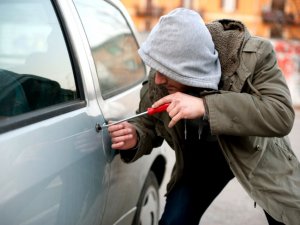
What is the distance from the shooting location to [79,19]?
2240mm

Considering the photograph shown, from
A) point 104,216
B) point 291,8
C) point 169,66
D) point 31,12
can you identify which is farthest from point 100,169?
point 291,8

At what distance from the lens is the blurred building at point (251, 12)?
30156 mm

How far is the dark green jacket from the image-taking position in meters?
1.81

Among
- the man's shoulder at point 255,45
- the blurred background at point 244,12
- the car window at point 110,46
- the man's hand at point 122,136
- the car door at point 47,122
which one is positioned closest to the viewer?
the car door at point 47,122

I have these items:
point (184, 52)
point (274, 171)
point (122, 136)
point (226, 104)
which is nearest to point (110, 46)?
point (122, 136)

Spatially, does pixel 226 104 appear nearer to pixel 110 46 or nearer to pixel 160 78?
pixel 160 78

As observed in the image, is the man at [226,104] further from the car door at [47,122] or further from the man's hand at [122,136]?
the car door at [47,122]

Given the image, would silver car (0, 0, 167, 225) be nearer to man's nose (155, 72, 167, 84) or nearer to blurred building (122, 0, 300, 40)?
man's nose (155, 72, 167, 84)

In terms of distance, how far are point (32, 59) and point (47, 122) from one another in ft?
1.15

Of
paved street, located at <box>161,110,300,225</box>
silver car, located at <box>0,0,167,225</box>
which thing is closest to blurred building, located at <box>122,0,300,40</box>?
paved street, located at <box>161,110,300,225</box>

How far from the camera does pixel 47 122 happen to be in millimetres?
1690

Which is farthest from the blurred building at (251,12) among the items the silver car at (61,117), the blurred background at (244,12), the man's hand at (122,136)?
the man's hand at (122,136)

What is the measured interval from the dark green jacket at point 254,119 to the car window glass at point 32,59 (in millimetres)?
507

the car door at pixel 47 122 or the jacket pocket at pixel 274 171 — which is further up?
the car door at pixel 47 122
